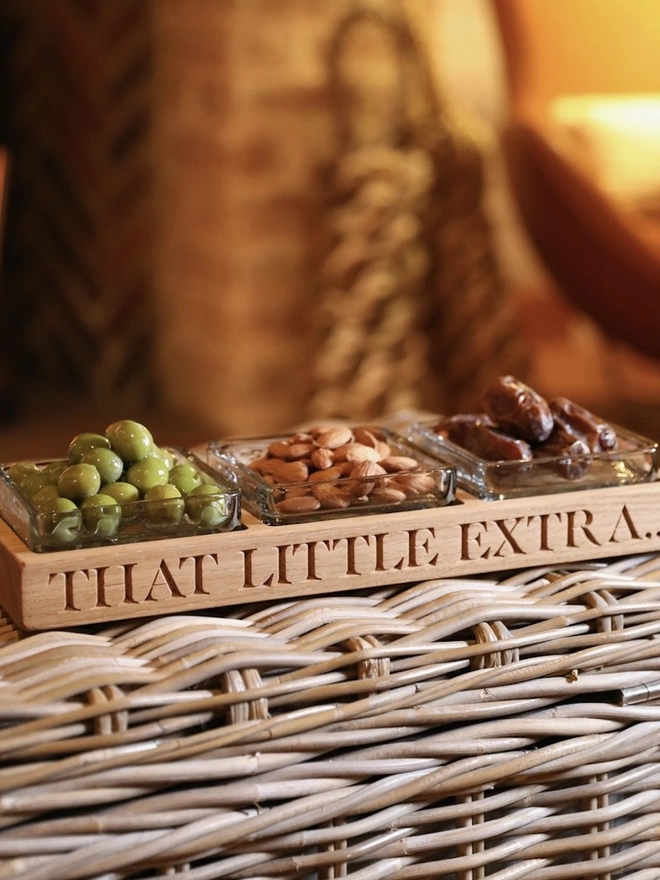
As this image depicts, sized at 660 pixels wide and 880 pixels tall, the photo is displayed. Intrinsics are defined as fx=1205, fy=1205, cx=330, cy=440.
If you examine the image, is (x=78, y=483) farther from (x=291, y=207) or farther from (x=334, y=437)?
(x=291, y=207)

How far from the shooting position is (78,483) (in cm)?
78

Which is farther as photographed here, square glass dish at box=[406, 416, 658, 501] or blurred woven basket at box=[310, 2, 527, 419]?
blurred woven basket at box=[310, 2, 527, 419]

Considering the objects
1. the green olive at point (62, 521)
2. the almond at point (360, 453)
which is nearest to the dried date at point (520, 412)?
the almond at point (360, 453)

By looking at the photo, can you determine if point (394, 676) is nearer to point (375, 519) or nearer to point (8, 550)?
point (375, 519)

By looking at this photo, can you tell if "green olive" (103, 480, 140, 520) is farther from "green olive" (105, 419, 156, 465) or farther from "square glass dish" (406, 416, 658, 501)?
"square glass dish" (406, 416, 658, 501)

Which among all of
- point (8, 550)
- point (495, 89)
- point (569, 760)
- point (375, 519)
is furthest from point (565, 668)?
point (495, 89)

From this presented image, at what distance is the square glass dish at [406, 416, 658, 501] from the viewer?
0.87 m

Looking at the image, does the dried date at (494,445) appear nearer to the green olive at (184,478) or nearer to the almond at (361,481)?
the almond at (361,481)

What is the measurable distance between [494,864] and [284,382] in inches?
71.2

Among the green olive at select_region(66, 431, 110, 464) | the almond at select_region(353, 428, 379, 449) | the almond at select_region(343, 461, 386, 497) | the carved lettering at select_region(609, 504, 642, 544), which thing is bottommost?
the carved lettering at select_region(609, 504, 642, 544)

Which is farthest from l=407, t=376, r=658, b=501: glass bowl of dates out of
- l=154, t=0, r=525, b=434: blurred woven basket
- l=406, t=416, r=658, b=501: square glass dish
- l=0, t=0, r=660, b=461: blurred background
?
l=154, t=0, r=525, b=434: blurred woven basket

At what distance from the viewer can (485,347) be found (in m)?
2.58

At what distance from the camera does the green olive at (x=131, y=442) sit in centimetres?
82

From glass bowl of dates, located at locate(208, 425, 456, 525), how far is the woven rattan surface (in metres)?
0.06
